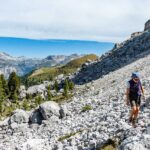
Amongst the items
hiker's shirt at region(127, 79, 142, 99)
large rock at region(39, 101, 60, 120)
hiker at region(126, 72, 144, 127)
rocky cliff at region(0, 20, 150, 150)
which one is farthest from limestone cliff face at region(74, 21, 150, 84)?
hiker's shirt at region(127, 79, 142, 99)

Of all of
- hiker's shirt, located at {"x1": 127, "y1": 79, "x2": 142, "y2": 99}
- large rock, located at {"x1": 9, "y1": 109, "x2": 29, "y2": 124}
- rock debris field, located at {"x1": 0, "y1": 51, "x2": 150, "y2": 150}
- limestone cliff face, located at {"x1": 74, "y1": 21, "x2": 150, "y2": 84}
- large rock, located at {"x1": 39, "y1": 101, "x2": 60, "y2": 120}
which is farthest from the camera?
limestone cliff face, located at {"x1": 74, "y1": 21, "x2": 150, "y2": 84}

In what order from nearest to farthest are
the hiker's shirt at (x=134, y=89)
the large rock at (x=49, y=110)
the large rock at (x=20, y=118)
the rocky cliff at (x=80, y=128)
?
the rocky cliff at (x=80, y=128), the hiker's shirt at (x=134, y=89), the large rock at (x=49, y=110), the large rock at (x=20, y=118)

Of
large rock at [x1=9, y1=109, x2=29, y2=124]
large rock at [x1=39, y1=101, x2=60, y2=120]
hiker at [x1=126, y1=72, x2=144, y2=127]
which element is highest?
hiker at [x1=126, y1=72, x2=144, y2=127]

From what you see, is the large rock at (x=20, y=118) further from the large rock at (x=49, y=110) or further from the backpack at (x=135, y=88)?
the backpack at (x=135, y=88)

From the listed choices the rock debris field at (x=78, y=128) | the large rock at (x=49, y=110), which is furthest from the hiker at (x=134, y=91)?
the large rock at (x=49, y=110)

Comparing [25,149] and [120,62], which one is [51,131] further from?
[120,62]

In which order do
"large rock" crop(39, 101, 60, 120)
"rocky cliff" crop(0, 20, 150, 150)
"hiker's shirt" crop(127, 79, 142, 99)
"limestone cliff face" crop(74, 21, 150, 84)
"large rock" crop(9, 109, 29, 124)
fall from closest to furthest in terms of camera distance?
"rocky cliff" crop(0, 20, 150, 150) < "hiker's shirt" crop(127, 79, 142, 99) < "large rock" crop(39, 101, 60, 120) < "large rock" crop(9, 109, 29, 124) < "limestone cliff face" crop(74, 21, 150, 84)

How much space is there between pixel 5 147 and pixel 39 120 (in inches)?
468

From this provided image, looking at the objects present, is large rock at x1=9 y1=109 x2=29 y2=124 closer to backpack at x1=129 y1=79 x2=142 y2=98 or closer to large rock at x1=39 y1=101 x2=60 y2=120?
large rock at x1=39 y1=101 x2=60 y2=120

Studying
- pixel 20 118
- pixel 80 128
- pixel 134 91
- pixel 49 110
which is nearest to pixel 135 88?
pixel 134 91

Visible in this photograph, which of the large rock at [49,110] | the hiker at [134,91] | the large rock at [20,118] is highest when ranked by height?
the hiker at [134,91]

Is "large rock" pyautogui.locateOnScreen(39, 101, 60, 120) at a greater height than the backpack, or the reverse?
the backpack

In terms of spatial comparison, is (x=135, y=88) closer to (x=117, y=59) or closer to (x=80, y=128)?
(x=80, y=128)

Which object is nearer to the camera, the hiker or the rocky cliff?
the rocky cliff
